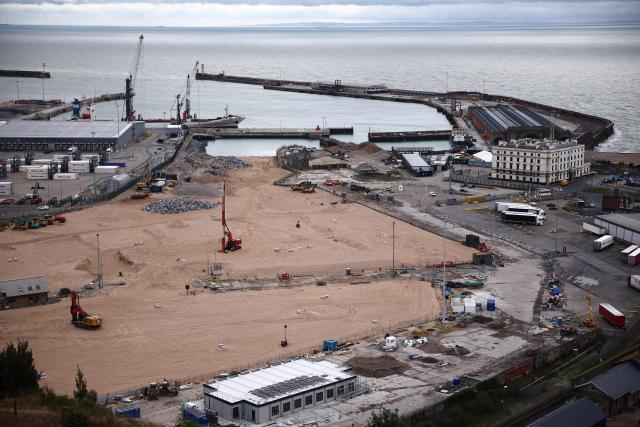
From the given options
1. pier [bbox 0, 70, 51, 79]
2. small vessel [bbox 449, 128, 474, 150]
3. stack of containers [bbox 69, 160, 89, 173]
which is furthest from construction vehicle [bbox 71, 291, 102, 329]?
pier [bbox 0, 70, 51, 79]

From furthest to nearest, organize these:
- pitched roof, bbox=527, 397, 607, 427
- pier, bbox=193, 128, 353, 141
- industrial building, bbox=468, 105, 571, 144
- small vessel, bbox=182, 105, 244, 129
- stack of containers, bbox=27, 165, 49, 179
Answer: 1. small vessel, bbox=182, 105, 244, 129
2. pier, bbox=193, 128, 353, 141
3. industrial building, bbox=468, 105, 571, 144
4. stack of containers, bbox=27, 165, 49, 179
5. pitched roof, bbox=527, 397, 607, 427

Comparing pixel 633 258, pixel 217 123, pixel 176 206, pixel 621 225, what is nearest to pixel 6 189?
pixel 176 206

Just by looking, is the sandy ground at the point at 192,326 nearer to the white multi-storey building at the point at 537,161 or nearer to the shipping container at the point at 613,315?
the shipping container at the point at 613,315

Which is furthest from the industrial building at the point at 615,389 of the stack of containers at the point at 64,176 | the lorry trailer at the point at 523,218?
the stack of containers at the point at 64,176

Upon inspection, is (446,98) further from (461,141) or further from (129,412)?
(129,412)

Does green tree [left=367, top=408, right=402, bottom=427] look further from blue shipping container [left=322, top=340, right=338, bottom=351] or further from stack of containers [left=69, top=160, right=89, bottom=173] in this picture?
stack of containers [left=69, top=160, right=89, bottom=173]
